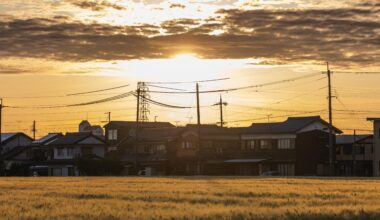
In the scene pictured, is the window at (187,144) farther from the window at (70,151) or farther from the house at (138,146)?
the window at (70,151)

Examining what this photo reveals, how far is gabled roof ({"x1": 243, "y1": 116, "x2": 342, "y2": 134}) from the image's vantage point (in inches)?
3784

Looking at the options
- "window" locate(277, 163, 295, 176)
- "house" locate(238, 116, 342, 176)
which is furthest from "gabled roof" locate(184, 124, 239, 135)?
"window" locate(277, 163, 295, 176)

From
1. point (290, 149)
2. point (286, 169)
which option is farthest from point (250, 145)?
point (286, 169)

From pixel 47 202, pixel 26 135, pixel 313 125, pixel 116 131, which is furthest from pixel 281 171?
pixel 47 202

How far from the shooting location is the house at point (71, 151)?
365 feet

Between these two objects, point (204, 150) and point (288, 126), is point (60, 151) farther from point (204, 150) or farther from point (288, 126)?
point (288, 126)

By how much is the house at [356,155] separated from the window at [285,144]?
862 cm

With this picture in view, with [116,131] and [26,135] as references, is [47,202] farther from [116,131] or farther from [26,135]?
[26,135]

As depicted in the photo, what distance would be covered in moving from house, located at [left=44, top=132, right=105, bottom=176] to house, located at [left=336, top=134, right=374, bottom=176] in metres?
33.4

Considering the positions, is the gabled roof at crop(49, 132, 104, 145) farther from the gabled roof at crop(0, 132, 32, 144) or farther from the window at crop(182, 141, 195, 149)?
the window at crop(182, 141, 195, 149)

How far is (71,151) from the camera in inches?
4451

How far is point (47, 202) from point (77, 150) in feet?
273

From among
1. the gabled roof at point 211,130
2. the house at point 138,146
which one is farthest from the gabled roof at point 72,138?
the gabled roof at point 211,130

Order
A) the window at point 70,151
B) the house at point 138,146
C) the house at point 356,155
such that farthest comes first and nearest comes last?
the window at point 70,151, the house at point 138,146, the house at point 356,155
